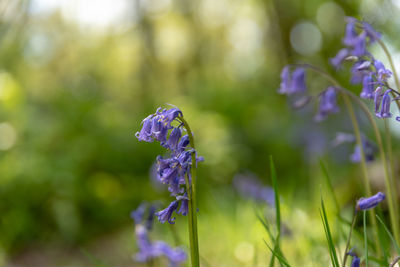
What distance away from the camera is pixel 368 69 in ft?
4.97

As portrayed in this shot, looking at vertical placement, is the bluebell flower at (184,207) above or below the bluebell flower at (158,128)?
below

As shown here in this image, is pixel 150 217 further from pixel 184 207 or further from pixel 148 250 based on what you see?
pixel 184 207

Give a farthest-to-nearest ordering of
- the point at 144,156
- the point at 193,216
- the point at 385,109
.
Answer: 1. the point at 144,156
2. the point at 385,109
3. the point at 193,216

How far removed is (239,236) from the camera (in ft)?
12.5

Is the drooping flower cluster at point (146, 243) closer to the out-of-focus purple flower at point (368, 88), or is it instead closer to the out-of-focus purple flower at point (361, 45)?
the out-of-focus purple flower at point (368, 88)

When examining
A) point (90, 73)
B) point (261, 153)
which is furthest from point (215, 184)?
point (90, 73)

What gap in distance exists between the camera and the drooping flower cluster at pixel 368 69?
1353mm

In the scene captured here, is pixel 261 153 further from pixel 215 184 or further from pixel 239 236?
pixel 239 236

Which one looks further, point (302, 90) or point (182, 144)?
point (302, 90)

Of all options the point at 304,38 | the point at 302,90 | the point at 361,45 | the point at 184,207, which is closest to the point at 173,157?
the point at 184,207

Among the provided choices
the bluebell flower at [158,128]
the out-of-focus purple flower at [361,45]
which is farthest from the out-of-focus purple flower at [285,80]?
the bluebell flower at [158,128]

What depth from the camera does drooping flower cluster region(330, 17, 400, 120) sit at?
4.44 ft

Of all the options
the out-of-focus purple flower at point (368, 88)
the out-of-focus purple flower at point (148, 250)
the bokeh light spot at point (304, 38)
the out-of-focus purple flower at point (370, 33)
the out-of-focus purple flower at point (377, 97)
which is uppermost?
the bokeh light spot at point (304, 38)

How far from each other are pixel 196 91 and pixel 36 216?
16.3ft
